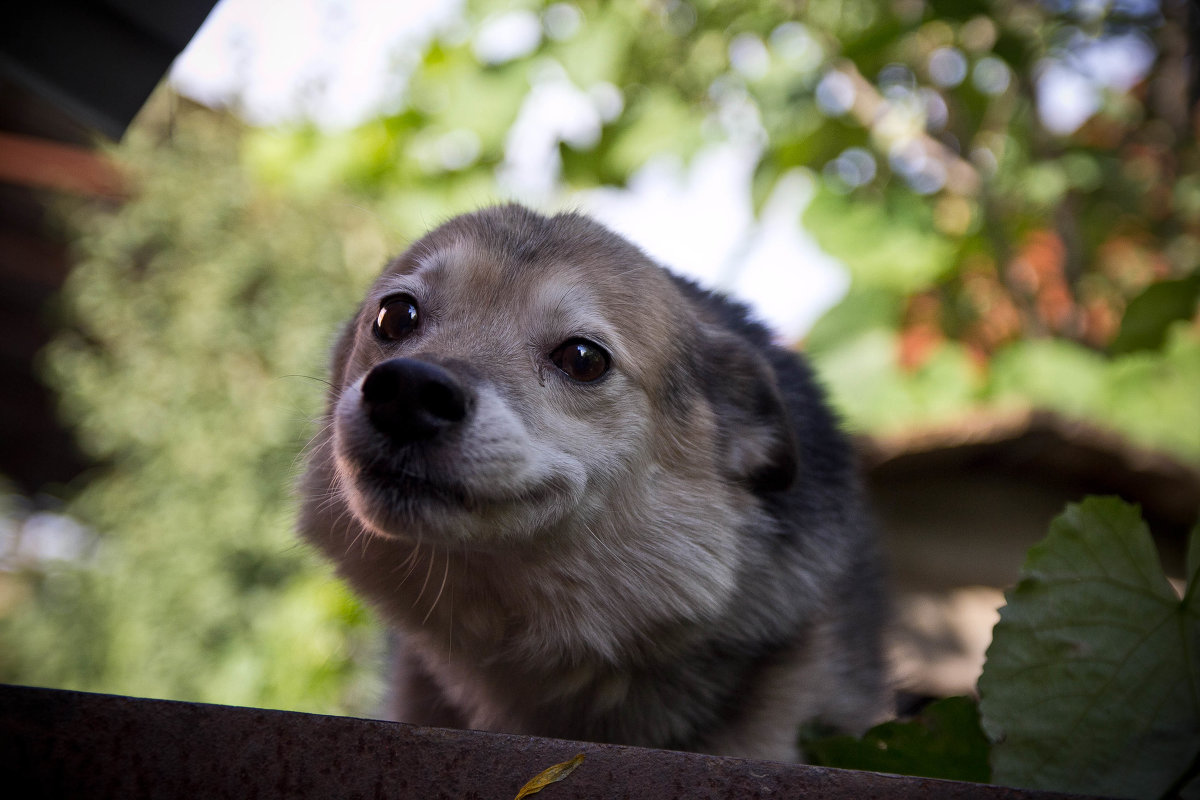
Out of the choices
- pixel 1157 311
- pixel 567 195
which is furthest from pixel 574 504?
pixel 567 195

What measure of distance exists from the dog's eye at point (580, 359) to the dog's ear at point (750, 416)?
46 centimetres

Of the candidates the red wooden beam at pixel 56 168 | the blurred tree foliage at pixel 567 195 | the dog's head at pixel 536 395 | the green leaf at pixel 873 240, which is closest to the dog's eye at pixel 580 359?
the dog's head at pixel 536 395

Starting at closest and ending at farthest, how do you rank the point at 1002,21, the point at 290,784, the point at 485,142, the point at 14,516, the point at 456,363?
the point at 290,784, the point at 456,363, the point at 1002,21, the point at 485,142, the point at 14,516

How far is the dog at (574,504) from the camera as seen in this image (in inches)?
75.1

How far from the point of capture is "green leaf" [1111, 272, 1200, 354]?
2324 mm

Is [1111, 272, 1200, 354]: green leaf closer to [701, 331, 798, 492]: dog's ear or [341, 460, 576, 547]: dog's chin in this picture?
[701, 331, 798, 492]: dog's ear

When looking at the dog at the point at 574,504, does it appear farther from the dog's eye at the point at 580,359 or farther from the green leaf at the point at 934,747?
the green leaf at the point at 934,747

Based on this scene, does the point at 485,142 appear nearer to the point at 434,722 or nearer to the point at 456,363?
the point at 456,363

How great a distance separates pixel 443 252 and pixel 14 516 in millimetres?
8438

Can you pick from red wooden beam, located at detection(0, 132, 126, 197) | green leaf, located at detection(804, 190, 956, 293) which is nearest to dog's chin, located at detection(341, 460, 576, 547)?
green leaf, located at detection(804, 190, 956, 293)

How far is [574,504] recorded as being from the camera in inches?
81.3

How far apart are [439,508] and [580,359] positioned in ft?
1.88

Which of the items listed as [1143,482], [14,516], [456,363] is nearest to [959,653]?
[1143,482]

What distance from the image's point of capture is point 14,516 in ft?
28.7
